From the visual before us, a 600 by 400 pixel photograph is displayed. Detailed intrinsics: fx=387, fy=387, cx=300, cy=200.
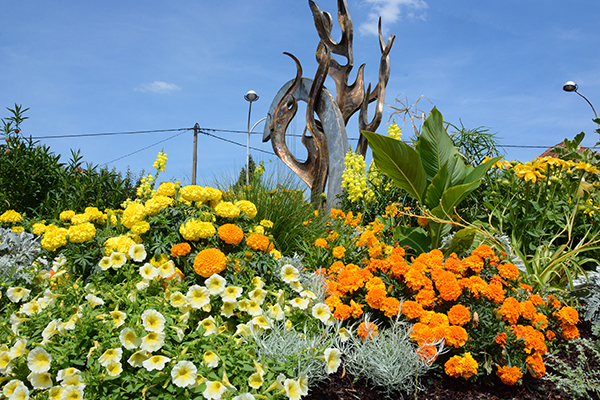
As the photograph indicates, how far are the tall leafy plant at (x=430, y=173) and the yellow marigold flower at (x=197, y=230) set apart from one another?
1.67 meters

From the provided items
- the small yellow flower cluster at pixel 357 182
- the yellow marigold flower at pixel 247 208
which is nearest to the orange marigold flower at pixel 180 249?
the yellow marigold flower at pixel 247 208

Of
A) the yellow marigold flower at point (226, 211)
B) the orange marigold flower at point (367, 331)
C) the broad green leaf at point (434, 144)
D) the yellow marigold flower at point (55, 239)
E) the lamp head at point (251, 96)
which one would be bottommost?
the orange marigold flower at point (367, 331)

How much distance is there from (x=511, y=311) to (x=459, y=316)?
370 millimetres

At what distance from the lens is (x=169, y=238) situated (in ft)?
8.85

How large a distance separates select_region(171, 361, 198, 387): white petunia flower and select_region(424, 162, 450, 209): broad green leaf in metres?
2.64

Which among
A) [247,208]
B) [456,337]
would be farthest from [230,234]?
[456,337]

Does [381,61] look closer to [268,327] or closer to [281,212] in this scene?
[281,212]

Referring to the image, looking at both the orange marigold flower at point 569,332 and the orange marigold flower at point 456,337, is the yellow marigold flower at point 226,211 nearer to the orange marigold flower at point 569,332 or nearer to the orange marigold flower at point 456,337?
the orange marigold flower at point 456,337

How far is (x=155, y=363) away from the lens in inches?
69.7

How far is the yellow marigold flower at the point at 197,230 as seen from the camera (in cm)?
253

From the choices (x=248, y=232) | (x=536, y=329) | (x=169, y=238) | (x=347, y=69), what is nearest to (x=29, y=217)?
(x=169, y=238)

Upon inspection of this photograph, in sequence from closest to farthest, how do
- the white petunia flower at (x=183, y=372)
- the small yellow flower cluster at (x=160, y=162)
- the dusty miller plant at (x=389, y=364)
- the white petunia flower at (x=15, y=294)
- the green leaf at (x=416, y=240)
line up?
the white petunia flower at (x=183, y=372) < the dusty miller plant at (x=389, y=364) < the white petunia flower at (x=15, y=294) < the green leaf at (x=416, y=240) < the small yellow flower cluster at (x=160, y=162)

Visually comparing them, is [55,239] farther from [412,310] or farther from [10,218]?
[412,310]

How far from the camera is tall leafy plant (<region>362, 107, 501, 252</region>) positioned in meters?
3.48
